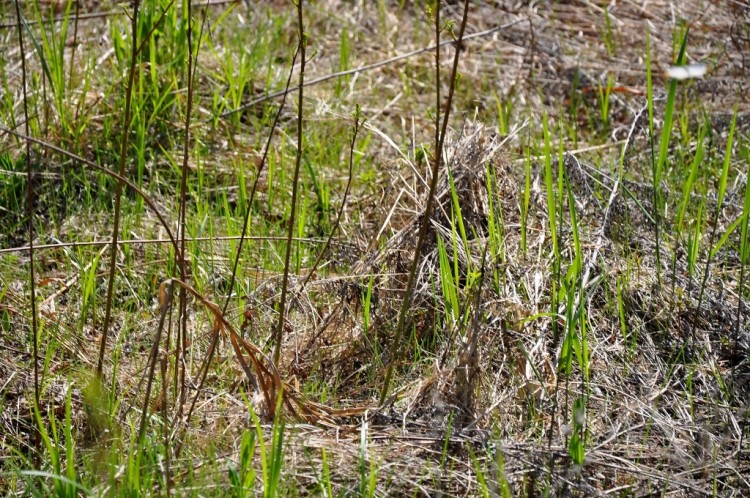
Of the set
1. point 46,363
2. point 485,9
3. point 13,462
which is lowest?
point 13,462

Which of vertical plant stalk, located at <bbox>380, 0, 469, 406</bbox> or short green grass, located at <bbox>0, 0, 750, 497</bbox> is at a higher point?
vertical plant stalk, located at <bbox>380, 0, 469, 406</bbox>

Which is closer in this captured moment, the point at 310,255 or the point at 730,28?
the point at 310,255

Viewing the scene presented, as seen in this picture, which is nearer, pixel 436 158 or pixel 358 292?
pixel 436 158

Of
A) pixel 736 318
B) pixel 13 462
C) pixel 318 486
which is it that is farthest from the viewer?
pixel 736 318

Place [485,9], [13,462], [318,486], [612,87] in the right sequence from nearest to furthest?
1. [318,486]
2. [13,462]
3. [612,87]
4. [485,9]

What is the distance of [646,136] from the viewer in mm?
3654

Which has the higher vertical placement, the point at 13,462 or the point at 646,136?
the point at 646,136

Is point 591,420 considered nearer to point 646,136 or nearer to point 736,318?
point 736,318

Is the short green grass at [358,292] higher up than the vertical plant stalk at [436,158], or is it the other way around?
the vertical plant stalk at [436,158]

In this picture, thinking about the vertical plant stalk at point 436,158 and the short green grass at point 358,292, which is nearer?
the vertical plant stalk at point 436,158

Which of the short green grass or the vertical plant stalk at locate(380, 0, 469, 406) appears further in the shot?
the short green grass

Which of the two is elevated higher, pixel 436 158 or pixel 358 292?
pixel 436 158

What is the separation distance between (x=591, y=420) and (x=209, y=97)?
2.42 meters

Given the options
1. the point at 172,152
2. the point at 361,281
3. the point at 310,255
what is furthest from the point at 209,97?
the point at 361,281
